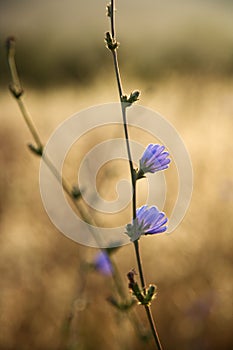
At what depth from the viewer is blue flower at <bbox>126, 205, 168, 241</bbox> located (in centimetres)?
132

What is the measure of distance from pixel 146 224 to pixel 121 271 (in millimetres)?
2412

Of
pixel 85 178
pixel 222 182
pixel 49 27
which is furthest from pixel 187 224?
pixel 49 27

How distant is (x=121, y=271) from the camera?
3730 mm

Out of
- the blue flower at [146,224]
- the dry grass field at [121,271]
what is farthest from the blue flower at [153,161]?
the dry grass field at [121,271]

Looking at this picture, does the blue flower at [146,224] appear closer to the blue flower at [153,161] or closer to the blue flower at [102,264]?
the blue flower at [153,161]

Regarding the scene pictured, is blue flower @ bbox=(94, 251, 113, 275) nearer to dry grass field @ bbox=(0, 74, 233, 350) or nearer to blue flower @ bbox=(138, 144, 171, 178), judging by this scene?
dry grass field @ bbox=(0, 74, 233, 350)

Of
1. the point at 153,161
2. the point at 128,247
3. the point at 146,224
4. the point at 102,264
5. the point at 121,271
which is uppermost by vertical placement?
the point at 128,247

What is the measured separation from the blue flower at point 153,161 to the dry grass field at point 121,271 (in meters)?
0.95

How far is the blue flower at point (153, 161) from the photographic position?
Answer: 55.4 inches

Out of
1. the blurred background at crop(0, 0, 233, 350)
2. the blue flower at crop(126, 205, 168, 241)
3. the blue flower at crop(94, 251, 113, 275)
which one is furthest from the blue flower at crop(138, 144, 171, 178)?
the blue flower at crop(94, 251, 113, 275)

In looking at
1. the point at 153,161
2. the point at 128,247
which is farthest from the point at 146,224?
the point at 128,247

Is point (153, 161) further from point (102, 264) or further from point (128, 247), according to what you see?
point (128, 247)

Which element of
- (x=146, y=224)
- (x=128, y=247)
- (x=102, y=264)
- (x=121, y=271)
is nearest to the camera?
(x=146, y=224)

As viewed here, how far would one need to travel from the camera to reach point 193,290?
327cm
